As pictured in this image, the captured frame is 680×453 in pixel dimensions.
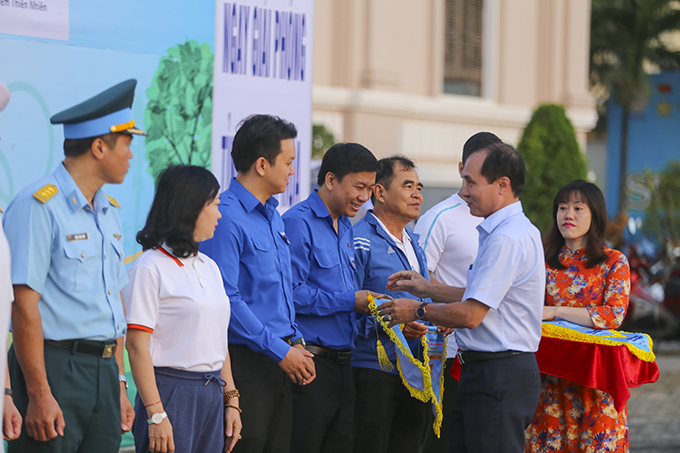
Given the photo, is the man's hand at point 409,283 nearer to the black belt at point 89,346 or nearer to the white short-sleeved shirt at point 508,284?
the white short-sleeved shirt at point 508,284

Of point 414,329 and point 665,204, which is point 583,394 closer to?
point 414,329

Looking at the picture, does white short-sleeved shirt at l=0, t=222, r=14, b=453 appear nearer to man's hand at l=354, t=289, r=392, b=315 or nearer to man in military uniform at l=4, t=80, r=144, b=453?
man in military uniform at l=4, t=80, r=144, b=453

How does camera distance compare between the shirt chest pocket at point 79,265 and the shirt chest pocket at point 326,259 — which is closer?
the shirt chest pocket at point 79,265

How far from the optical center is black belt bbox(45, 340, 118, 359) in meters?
2.59

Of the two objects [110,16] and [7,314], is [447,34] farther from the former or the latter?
[7,314]

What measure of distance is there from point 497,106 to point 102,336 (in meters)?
10.7

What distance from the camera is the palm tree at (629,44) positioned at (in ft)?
68.9

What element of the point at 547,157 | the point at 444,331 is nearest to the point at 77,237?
the point at 444,331

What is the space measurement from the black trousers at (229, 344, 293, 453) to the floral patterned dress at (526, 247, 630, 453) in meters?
1.44

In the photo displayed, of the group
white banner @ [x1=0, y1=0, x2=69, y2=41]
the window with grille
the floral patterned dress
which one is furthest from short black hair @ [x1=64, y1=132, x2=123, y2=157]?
the window with grille

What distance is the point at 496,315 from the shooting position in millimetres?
3426

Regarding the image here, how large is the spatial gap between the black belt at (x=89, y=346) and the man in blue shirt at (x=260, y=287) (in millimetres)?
583

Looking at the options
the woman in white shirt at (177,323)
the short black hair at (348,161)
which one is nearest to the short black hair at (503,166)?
the short black hair at (348,161)

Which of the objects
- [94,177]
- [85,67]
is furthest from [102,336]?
[85,67]
